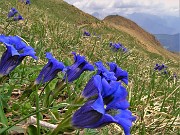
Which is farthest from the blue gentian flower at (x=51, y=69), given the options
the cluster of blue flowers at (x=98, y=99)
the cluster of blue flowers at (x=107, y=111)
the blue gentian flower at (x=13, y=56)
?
the cluster of blue flowers at (x=107, y=111)

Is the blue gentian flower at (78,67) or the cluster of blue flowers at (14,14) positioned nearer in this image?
the blue gentian flower at (78,67)

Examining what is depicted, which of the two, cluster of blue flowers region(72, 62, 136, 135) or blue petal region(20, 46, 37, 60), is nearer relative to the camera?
cluster of blue flowers region(72, 62, 136, 135)

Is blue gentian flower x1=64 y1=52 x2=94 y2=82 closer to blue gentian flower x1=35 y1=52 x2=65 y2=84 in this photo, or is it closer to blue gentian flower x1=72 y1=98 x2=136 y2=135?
blue gentian flower x1=35 y1=52 x2=65 y2=84

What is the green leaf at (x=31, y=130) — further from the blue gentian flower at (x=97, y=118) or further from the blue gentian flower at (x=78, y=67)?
the blue gentian flower at (x=78, y=67)

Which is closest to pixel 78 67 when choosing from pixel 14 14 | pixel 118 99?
pixel 118 99

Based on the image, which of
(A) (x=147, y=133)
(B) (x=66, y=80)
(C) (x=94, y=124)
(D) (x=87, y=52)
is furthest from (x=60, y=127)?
(D) (x=87, y=52)

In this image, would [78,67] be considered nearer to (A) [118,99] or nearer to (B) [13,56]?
(B) [13,56]

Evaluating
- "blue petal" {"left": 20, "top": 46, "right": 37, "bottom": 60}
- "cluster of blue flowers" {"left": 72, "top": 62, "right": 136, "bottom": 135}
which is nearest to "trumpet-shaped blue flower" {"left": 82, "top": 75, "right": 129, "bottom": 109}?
"cluster of blue flowers" {"left": 72, "top": 62, "right": 136, "bottom": 135}

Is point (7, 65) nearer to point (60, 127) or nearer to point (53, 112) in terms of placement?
point (60, 127)

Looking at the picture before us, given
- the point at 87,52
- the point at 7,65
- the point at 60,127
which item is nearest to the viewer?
the point at 60,127

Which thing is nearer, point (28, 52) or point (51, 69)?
point (28, 52)

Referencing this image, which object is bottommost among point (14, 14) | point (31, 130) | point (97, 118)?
point (31, 130)
